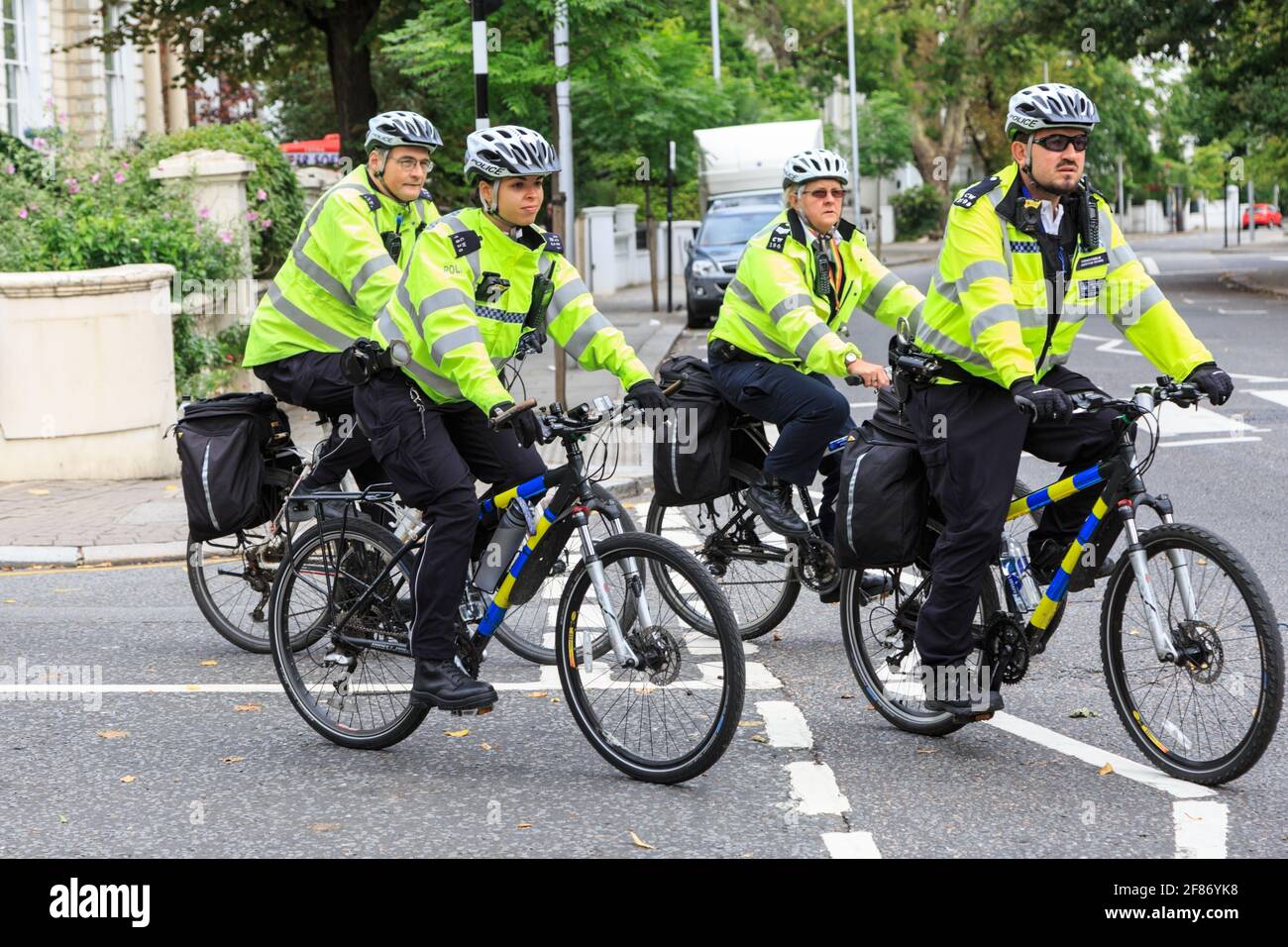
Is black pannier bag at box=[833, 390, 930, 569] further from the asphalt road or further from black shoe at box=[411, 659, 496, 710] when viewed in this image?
black shoe at box=[411, 659, 496, 710]

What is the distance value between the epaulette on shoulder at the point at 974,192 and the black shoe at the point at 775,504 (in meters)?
1.98

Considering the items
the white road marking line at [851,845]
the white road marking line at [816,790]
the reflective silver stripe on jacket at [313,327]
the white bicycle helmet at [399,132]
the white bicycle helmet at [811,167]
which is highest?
the white bicycle helmet at [399,132]

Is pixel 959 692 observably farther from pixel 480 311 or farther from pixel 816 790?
pixel 480 311

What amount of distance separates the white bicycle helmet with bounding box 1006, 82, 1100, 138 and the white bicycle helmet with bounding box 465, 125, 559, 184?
135 centimetres

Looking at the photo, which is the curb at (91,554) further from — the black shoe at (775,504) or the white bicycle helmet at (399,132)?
the black shoe at (775,504)

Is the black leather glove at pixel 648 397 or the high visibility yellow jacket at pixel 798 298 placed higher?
the high visibility yellow jacket at pixel 798 298

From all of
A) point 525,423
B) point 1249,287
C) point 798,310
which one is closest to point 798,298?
point 798,310

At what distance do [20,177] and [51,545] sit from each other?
5811 millimetres

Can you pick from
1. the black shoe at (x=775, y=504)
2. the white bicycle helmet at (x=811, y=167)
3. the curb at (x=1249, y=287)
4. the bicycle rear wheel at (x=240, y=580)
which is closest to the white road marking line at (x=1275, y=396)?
the black shoe at (x=775, y=504)

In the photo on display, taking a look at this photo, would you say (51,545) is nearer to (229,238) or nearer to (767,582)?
(767,582)

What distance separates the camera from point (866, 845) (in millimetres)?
4637

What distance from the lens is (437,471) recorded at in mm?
5492

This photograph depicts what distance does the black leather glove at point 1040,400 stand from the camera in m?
4.85
